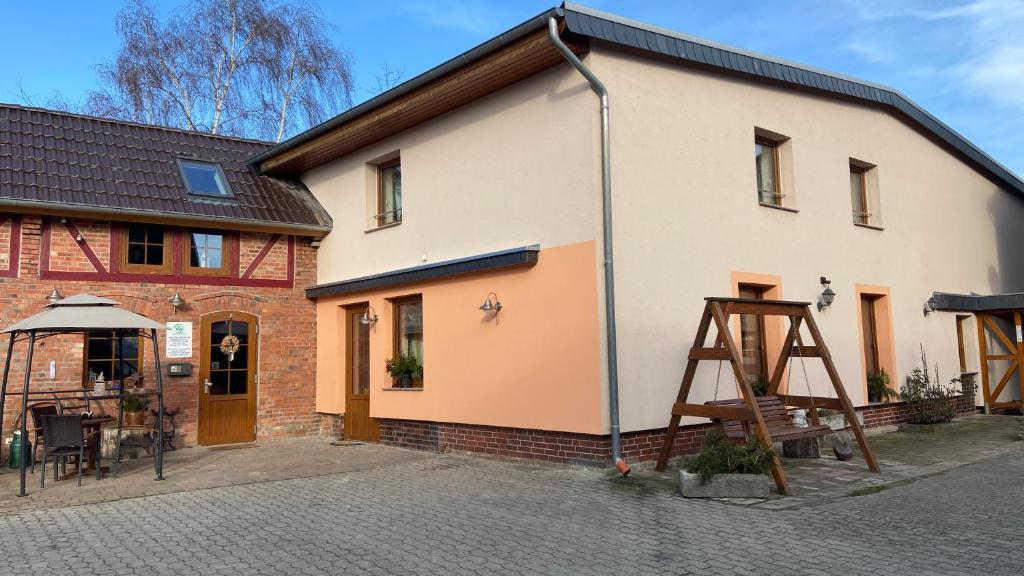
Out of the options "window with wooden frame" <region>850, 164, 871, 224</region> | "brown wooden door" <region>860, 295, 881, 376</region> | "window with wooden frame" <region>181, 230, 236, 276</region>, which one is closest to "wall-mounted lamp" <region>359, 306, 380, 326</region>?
"window with wooden frame" <region>181, 230, 236, 276</region>

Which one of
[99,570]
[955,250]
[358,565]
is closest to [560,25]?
[358,565]

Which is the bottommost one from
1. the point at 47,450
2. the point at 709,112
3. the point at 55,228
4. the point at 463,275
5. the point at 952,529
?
the point at 952,529

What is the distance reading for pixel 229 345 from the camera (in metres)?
12.2

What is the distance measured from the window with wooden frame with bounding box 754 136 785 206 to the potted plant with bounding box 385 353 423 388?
17.8ft

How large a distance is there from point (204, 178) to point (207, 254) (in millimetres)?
1479

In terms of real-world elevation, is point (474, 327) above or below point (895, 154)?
below

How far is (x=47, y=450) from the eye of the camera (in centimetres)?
829

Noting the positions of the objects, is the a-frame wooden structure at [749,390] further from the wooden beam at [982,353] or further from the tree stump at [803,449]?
the wooden beam at [982,353]

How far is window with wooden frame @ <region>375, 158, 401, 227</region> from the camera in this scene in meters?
12.0

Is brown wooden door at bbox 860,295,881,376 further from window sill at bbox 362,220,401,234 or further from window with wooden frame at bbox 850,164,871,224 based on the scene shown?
window sill at bbox 362,220,401,234

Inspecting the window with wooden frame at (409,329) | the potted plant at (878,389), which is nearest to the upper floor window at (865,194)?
the potted plant at (878,389)

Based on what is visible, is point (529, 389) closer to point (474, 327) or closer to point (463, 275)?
point (474, 327)

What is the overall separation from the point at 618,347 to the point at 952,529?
3.56m

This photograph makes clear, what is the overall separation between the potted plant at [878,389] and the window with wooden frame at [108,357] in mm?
11194
